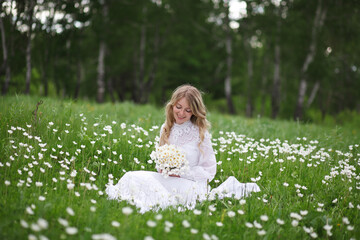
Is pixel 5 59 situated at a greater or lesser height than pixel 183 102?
greater

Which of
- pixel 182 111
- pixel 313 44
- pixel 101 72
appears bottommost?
pixel 101 72

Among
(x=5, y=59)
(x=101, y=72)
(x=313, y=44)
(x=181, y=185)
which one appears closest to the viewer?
(x=181, y=185)

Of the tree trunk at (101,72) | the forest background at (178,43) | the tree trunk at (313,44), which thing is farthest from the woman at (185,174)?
the tree trunk at (101,72)

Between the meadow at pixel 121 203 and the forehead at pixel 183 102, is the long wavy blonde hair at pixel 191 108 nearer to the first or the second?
the forehead at pixel 183 102

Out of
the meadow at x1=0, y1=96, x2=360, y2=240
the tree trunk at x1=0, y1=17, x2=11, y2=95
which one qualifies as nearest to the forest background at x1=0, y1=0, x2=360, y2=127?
the tree trunk at x1=0, y1=17, x2=11, y2=95

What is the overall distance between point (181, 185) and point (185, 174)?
0.17 m

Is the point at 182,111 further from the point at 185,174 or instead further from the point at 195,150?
the point at 185,174

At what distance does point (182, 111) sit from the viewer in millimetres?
3771

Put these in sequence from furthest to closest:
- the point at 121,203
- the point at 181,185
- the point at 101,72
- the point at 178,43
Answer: the point at 178,43 < the point at 101,72 < the point at 181,185 < the point at 121,203

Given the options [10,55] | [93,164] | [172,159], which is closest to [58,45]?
[10,55]

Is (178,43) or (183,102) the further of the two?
(178,43)

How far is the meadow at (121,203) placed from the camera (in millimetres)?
2490

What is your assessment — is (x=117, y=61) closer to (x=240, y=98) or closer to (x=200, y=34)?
(x=200, y=34)

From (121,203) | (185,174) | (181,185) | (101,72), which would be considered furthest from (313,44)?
(121,203)
